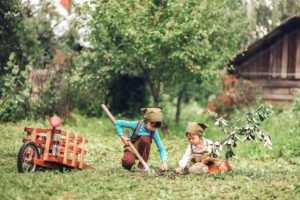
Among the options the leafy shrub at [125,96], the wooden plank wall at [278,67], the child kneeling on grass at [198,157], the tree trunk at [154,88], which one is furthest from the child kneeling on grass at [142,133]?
the wooden plank wall at [278,67]

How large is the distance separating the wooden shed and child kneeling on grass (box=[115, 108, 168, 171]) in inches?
424

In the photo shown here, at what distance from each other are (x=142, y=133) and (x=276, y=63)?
11682mm

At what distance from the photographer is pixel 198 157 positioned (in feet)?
27.0

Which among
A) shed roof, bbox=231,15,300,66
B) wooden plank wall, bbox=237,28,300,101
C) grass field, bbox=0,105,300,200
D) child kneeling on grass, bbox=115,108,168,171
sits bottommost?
grass field, bbox=0,105,300,200

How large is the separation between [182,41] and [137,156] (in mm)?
5955

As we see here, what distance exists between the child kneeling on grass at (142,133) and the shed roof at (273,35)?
32.1 feet

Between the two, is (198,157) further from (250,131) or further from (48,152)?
(48,152)

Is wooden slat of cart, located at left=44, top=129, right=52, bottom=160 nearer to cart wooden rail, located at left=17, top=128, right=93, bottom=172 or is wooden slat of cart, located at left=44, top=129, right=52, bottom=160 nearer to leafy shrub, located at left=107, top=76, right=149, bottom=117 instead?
cart wooden rail, located at left=17, top=128, right=93, bottom=172

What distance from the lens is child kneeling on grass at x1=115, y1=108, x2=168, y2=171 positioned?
8099 mm

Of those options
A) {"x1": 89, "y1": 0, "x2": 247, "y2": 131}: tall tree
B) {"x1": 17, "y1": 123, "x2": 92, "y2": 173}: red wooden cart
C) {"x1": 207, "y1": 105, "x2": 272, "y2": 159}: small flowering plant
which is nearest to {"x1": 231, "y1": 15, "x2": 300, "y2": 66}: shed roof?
{"x1": 89, "y1": 0, "x2": 247, "y2": 131}: tall tree

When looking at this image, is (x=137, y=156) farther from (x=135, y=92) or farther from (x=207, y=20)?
(x=135, y=92)

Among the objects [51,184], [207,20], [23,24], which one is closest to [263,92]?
[207,20]

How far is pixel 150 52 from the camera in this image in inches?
512

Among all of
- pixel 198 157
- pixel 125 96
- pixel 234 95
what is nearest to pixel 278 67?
pixel 234 95
